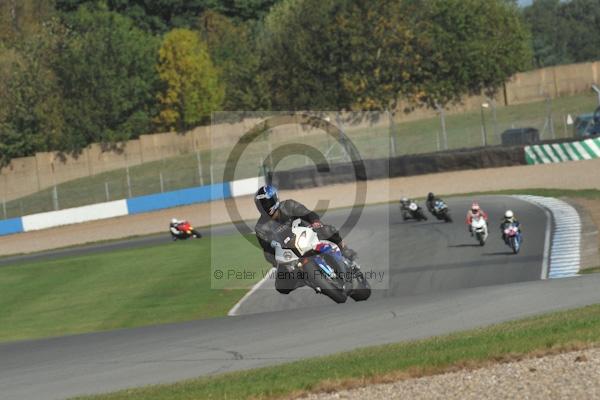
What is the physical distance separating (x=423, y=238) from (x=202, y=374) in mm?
15793

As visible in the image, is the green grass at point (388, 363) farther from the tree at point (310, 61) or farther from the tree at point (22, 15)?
the tree at point (22, 15)

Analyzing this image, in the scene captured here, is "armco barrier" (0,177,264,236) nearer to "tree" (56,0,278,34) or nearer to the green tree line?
the green tree line

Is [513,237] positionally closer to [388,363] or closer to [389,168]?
[388,363]

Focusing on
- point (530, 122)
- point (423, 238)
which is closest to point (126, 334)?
point (423, 238)

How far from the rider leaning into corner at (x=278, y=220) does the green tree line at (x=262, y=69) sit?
54.4 metres

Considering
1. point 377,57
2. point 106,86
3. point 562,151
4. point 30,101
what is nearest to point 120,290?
point 562,151

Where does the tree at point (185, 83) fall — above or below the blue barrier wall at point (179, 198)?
above

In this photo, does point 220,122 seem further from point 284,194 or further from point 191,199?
point 284,194

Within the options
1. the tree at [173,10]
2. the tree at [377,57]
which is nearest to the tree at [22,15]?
the tree at [173,10]

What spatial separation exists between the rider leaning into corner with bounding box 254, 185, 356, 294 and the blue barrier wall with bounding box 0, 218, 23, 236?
117ft

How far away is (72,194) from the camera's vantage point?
52.1 m

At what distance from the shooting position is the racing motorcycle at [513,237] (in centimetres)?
2345

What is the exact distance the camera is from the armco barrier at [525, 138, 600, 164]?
39.9 metres

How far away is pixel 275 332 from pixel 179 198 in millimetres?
34399
